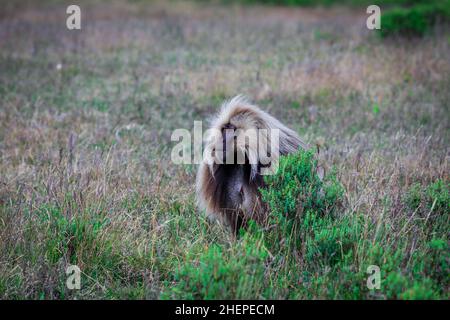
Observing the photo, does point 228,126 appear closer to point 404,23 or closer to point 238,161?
point 238,161

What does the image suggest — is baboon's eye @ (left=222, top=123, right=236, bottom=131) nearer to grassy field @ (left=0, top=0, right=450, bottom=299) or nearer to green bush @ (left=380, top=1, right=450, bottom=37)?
grassy field @ (left=0, top=0, right=450, bottom=299)

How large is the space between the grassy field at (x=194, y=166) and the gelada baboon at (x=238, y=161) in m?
0.23

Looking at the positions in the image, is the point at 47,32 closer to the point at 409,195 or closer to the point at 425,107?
the point at 425,107

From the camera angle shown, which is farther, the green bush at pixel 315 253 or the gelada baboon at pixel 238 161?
the gelada baboon at pixel 238 161

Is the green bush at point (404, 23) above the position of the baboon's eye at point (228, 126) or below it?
above

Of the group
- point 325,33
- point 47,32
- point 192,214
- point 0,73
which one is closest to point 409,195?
point 192,214

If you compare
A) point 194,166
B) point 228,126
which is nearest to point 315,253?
point 228,126

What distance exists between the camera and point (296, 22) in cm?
1559

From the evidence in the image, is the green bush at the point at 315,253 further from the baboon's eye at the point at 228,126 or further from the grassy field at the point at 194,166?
the baboon's eye at the point at 228,126

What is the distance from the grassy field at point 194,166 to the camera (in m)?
3.54

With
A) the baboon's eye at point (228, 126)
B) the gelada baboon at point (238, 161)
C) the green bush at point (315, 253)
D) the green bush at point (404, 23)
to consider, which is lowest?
the green bush at point (315, 253)

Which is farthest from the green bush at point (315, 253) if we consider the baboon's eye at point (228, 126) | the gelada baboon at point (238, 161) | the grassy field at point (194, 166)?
the baboon's eye at point (228, 126)
